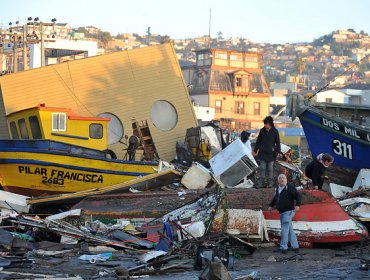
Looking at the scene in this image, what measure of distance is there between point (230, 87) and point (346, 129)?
61738 mm

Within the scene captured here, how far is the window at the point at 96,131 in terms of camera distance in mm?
22547

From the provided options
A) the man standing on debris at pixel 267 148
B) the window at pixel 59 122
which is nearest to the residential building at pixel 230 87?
the window at pixel 59 122

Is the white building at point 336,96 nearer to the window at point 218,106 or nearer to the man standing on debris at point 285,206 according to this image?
the window at point 218,106

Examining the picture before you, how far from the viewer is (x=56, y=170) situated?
20.7m

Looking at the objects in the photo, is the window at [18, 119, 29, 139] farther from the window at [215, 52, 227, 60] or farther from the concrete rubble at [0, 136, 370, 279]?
the window at [215, 52, 227, 60]

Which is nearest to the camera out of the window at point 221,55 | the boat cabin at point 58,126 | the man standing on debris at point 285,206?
the man standing on debris at point 285,206

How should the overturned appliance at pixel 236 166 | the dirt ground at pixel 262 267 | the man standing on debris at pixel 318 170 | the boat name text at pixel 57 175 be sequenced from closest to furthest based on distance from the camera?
the dirt ground at pixel 262 267
the man standing on debris at pixel 318 170
the overturned appliance at pixel 236 166
the boat name text at pixel 57 175

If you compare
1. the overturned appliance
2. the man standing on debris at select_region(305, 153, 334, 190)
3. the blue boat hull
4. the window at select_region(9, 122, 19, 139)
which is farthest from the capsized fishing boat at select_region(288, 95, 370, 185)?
the window at select_region(9, 122, 19, 139)

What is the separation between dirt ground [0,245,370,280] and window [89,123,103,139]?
9528 millimetres

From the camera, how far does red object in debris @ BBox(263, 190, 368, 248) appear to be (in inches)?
562

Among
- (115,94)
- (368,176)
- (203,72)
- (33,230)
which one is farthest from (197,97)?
(33,230)

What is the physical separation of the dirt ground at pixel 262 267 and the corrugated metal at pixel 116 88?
14.5 meters

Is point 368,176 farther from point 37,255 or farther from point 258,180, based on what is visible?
point 37,255

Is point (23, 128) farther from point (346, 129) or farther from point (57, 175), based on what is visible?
point (346, 129)
